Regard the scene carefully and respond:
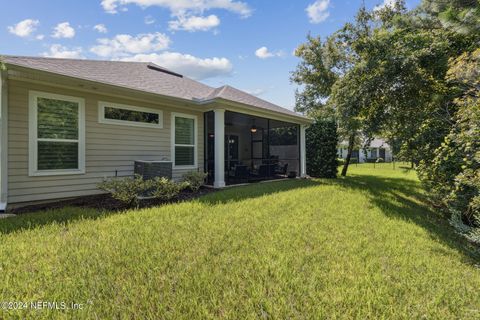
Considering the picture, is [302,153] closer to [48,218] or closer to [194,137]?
[194,137]

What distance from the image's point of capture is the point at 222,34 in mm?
11578

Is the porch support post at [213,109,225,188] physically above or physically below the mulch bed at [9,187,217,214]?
above

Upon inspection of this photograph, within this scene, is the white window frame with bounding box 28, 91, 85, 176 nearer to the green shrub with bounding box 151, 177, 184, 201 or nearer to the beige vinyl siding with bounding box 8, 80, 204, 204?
the beige vinyl siding with bounding box 8, 80, 204, 204

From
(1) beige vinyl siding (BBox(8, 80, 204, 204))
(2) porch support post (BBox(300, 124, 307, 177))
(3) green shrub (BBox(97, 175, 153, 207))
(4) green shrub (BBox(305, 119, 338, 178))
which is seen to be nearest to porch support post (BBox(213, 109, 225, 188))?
(1) beige vinyl siding (BBox(8, 80, 204, 204))

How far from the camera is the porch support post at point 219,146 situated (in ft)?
26.3

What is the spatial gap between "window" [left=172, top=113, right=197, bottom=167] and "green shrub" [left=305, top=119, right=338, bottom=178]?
6909mm

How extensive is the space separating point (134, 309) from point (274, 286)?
133 cm

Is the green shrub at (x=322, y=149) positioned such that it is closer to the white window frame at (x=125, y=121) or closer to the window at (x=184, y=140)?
the window at (x=184, y=140)

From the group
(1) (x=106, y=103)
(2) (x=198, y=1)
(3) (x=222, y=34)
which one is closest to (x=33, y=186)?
(1) (x=106, y=103)

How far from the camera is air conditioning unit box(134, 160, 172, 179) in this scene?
21.8ft

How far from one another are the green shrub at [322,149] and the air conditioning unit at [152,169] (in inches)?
323

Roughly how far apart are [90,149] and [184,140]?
297cm

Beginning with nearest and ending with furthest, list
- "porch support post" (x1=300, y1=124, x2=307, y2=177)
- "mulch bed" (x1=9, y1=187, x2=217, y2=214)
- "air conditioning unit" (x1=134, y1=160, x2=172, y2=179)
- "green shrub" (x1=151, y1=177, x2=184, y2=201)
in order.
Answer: "mulch bed" (x1=9, y1=187, x2=217, y2=214), "green shrub" (x1=151, y1=177, x2=184, y2=201), "air conditioning unit" (x1=134, y1=160, x2=172, y2=179), "porch support post" (x1=300, y1=124, x2=307, y2=177)

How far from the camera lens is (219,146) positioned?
8039 millimetres
